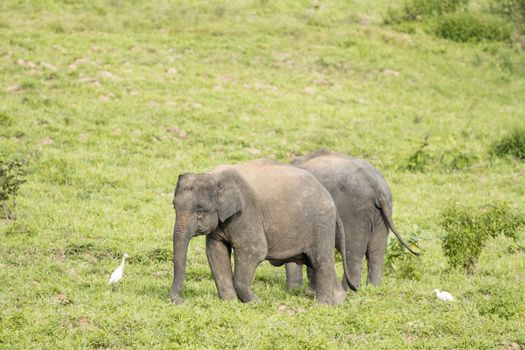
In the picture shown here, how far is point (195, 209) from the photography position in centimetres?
→ 955

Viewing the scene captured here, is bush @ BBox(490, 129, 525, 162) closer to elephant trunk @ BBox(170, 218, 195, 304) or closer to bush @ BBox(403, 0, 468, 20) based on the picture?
bush @ BBox(403, 0, 468, 20)

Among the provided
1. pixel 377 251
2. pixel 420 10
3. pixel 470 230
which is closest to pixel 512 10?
pixel 420 10

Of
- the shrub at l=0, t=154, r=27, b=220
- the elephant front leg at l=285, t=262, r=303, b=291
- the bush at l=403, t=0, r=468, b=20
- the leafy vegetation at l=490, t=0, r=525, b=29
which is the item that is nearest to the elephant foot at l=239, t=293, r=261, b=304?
the elephant front leg at l=285, t=262, r=303, b=291

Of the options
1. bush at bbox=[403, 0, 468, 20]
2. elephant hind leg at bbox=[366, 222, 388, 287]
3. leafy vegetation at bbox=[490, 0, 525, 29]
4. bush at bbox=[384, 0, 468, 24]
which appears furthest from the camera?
leafy vegetation at bbox=[490, 0, 525, 29]

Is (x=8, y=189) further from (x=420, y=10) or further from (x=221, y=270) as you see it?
(x=420, y=10)

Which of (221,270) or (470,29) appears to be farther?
(470,29)

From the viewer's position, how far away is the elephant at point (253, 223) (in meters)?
9.57

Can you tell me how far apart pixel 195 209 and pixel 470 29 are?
871 inches

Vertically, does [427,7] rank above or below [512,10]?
above

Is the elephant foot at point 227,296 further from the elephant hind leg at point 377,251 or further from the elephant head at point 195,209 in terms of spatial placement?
the elephant hind leg at point 377,251

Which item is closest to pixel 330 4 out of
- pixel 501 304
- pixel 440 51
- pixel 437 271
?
pixel 440 51

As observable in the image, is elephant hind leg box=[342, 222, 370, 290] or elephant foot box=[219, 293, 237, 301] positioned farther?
elephant hind leg box=[342, 222, 370, 290]

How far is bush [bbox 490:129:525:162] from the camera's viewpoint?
66.3ft

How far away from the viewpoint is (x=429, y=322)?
9.47 metres
